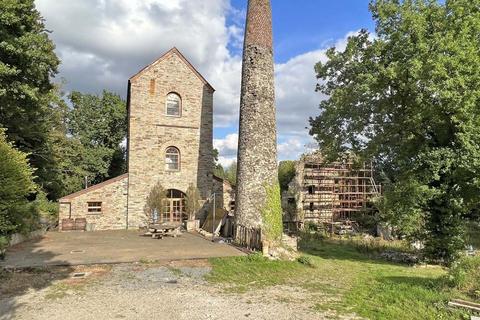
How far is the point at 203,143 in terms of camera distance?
2508cm

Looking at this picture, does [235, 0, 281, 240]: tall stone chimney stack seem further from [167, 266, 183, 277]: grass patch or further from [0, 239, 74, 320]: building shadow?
[0, 239, 74, 320]: building shadow

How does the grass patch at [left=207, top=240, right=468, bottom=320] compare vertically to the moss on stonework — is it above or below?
below

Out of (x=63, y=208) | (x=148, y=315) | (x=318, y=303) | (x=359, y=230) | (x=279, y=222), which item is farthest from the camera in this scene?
(x=359, y=230)

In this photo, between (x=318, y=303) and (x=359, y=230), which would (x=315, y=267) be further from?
(x=359, y=230)

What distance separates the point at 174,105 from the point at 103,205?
7.62 metres

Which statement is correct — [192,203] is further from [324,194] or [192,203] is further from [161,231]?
[324,194]

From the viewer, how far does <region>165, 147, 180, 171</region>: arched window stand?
24312mm

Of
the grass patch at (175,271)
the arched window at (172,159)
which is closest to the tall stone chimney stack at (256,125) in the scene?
the grass patch at (175,271)

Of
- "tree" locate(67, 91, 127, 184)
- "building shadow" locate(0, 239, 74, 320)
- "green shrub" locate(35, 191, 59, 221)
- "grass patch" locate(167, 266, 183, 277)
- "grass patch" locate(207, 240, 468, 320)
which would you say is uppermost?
"tree" locate(67, 91, 127, 184)

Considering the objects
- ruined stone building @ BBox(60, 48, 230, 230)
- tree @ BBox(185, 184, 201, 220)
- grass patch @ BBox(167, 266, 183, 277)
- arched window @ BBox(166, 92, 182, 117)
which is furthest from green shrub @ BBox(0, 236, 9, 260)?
arched window @ BBox(166, 92, 182, 117)

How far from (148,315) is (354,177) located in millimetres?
24851

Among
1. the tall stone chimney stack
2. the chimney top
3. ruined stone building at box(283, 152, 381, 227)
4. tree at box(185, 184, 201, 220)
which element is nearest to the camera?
the tall stone chimney stack

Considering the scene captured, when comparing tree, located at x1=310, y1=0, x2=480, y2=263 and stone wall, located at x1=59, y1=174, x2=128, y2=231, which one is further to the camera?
stone wall, located at x1=59, y1=174, x2=128, y2=231

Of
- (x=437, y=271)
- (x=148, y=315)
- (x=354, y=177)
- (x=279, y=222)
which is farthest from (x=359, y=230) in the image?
(x=148, y=315)
